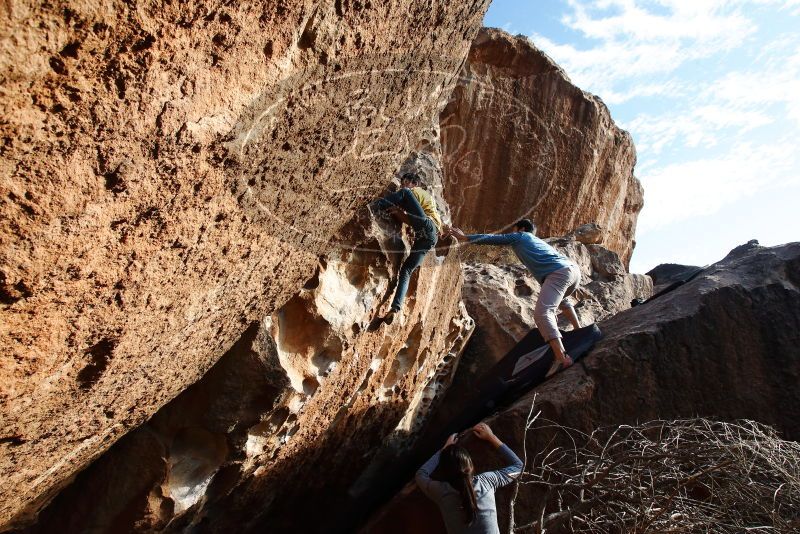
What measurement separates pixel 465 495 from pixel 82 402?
215 cm

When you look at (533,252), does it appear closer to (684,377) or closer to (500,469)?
(684,377)

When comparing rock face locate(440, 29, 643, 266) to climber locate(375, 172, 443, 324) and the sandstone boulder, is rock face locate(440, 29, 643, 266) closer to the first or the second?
the sandstone boulder

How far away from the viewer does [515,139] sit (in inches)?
385

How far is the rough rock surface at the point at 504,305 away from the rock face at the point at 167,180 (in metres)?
3.23

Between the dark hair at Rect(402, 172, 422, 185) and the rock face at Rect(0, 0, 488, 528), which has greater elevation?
the dark hair at Rect(402, 172, 422, 185)

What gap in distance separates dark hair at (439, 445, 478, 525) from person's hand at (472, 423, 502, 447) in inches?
17.0

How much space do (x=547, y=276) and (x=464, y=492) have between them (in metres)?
2.31

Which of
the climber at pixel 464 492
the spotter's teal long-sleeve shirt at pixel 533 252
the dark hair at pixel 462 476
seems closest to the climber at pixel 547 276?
the spotter's teal long-sleeve shirt at pixel 533 252

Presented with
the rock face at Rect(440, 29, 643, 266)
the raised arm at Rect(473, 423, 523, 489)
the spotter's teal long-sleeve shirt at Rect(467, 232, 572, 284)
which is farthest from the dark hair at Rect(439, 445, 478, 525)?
the rock face at Rect(440, 29, 643, 266)

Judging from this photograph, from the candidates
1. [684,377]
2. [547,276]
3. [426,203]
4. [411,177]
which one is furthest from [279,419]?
[684,377]

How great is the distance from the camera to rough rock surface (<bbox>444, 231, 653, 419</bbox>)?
22.0 ft

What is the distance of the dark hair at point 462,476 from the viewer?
11.4 feet

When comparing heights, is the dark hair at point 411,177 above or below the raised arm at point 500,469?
above

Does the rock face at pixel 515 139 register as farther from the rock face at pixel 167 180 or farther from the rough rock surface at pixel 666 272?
the rock face at pixel 167 180
